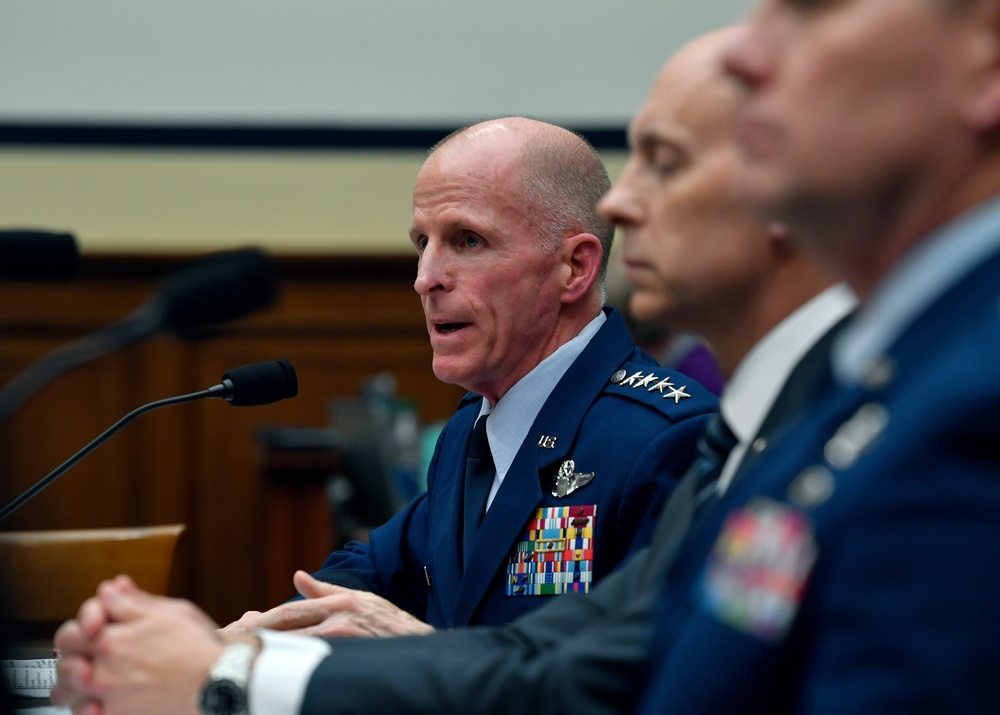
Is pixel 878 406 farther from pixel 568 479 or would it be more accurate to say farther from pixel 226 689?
pixel 568 479

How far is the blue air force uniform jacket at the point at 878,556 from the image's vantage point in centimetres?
63

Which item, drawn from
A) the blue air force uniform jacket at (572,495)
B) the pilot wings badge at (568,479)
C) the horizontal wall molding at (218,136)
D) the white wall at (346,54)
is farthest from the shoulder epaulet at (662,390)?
the horizontal wall molding at (218,136)

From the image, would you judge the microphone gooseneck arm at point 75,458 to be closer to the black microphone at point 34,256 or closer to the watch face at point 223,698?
the black microphone at point 34,256

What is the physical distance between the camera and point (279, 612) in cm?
152

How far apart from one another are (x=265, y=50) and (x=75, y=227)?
1.26m

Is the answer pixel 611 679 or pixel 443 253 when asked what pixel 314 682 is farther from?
pixel 443 253

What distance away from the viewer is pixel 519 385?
1.86 m

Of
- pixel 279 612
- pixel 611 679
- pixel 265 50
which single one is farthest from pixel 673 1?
pixel 611 679

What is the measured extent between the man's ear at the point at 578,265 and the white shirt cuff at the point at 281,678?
0.88m

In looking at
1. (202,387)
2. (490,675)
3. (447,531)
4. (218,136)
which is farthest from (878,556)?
(202,387)

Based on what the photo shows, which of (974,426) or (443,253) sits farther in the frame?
(443,253)

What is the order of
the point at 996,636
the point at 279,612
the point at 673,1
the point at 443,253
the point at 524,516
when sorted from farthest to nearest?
the point at 673,1
the point at 443,253
the point at 524,516
the point at 279,612
the point at 996,636

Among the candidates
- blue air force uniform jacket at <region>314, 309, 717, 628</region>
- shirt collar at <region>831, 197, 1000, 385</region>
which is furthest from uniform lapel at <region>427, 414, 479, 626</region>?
shirt collar at <region>831, 197, 1000, 385</region>

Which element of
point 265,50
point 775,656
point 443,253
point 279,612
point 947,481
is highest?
point 265,50
